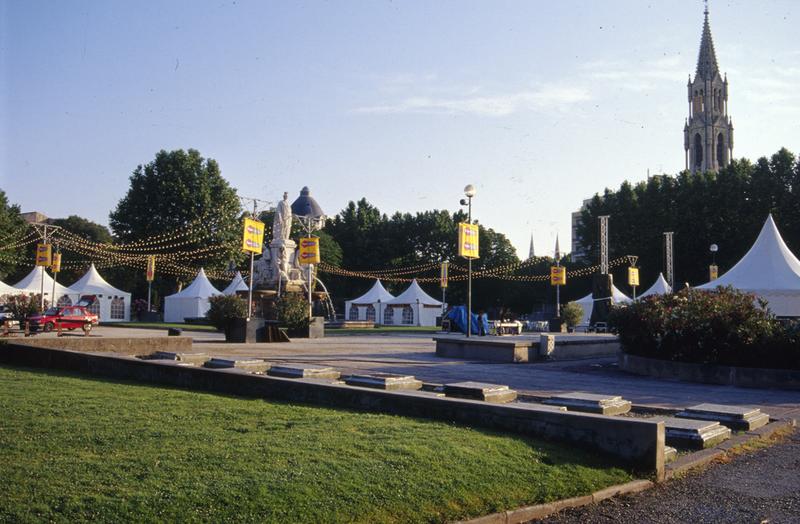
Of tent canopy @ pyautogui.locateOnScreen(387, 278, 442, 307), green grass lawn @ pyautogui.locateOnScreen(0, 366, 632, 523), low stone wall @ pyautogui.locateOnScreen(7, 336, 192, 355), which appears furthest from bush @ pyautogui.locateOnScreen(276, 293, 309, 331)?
tent canopy @ pyautogui.locateOnScreen(387, 278, 442, 307)

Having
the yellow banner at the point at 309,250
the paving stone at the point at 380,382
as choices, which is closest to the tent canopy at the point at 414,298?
the yellow banner at the point at 309,250

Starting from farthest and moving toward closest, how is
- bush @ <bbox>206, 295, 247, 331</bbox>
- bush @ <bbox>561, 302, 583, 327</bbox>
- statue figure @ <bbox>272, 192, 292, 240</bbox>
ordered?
statue figure @ <bbox>272, 192, 292, 240</bbox> → bush @ <bbox>561, 302, 583, 327</bbox> → bush @ <bbox>206, 295, 247, 331</bbox>

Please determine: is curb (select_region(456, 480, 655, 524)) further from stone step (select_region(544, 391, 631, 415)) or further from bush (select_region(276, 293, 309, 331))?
bush (select_region(276, 293, 309, 331))

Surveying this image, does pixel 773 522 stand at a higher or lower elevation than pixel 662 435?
lower

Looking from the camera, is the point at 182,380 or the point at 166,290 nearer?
the point at 182,380

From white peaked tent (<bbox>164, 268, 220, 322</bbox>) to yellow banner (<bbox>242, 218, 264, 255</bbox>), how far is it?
82.0 ft

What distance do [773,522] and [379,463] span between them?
3.14 m

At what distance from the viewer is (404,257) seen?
3135 inches

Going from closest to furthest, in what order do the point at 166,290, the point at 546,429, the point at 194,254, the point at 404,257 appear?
the point at 546,429 → the point at 194,254 → the point at 166,290 → the point at 404,257

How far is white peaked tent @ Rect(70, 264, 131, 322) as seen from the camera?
5231 centimetres

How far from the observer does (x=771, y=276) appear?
1115 inches

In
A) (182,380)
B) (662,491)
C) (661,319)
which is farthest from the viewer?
(661,319)

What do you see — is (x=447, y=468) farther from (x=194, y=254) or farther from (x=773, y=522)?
(x=194, y=254)

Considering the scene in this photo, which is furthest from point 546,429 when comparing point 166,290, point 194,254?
point 166,290
